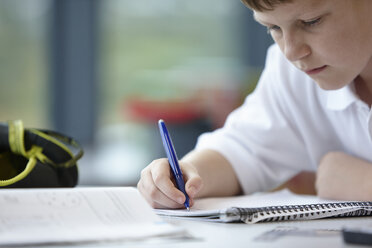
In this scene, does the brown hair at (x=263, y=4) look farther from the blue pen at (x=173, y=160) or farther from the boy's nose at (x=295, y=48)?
the blue pen at (x=173, y=160)

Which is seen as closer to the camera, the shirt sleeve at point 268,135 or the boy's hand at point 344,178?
the boy's hand at point 344,178

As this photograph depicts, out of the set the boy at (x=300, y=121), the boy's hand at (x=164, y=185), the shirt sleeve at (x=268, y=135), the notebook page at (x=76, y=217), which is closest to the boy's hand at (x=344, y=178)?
the boy at (x=300, y=121)

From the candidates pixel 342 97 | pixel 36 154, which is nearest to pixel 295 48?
pixel 342 97

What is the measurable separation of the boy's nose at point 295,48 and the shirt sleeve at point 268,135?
1.00 ft

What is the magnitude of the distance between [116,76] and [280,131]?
2.62m

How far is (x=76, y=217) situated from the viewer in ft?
2.15

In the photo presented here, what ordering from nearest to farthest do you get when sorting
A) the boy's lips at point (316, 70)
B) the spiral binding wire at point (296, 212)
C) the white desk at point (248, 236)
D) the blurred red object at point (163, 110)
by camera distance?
the white desk at point (248, 236) → the spiral binding wire at point (296, 212) → the boy's lips at point (316, 70) → the blurred red object at point (163, 110)

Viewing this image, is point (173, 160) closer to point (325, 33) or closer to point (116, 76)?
point (325, 33)

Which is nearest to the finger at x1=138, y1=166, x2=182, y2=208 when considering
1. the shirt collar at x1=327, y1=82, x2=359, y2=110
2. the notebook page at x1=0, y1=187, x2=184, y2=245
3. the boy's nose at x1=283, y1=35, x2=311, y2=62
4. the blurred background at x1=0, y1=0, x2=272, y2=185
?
the notebook page at x1=0, y1=187, x2=184, y2=245

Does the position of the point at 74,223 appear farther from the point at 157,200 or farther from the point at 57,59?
the point at 57,59

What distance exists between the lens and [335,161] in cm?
107

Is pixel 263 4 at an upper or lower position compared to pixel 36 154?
upper

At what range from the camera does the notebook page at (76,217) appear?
1.94 ft

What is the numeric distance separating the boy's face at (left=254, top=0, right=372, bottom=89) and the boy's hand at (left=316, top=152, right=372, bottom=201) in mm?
165
